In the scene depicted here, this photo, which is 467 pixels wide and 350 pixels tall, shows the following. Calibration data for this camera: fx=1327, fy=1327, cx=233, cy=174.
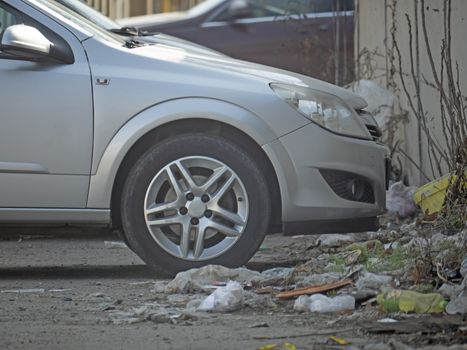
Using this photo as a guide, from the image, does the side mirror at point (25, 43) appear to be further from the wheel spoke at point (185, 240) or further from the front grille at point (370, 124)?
the front grille at point (370, 124)

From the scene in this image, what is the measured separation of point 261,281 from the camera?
7.34 metres

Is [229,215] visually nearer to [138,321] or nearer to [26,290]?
[26,290]

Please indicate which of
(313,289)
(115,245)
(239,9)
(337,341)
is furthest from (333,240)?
(239,9)

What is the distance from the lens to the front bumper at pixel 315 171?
7695mm

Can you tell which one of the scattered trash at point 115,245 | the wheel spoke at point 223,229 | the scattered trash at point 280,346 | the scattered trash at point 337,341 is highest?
the wheel spoke at point 223,229

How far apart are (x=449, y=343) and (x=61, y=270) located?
11.8ft

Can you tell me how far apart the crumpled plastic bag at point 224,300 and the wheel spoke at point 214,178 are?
3.38 ft

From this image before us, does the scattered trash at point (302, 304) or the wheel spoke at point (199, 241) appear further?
the wheel spoke at point (199, 241)

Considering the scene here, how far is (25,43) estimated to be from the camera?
7.57m

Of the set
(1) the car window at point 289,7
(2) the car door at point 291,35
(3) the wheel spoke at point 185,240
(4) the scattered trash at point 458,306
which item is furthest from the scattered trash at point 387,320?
(1) the car window at point 289,7

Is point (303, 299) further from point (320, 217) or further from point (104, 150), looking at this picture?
point (104, 150)

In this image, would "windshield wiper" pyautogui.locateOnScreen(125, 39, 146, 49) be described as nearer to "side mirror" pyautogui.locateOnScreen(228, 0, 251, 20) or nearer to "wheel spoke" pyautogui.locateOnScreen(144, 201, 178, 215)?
"wheel spoke" pyautogui.locateOnScreen(144, 201, 178, 215)

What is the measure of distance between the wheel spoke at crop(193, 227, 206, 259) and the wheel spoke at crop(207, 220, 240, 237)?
0.05 m

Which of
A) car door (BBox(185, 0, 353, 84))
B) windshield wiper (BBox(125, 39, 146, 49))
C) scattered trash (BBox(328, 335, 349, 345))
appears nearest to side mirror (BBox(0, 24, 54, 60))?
windshield wiper (BBox(125, 39, 146, 49))
